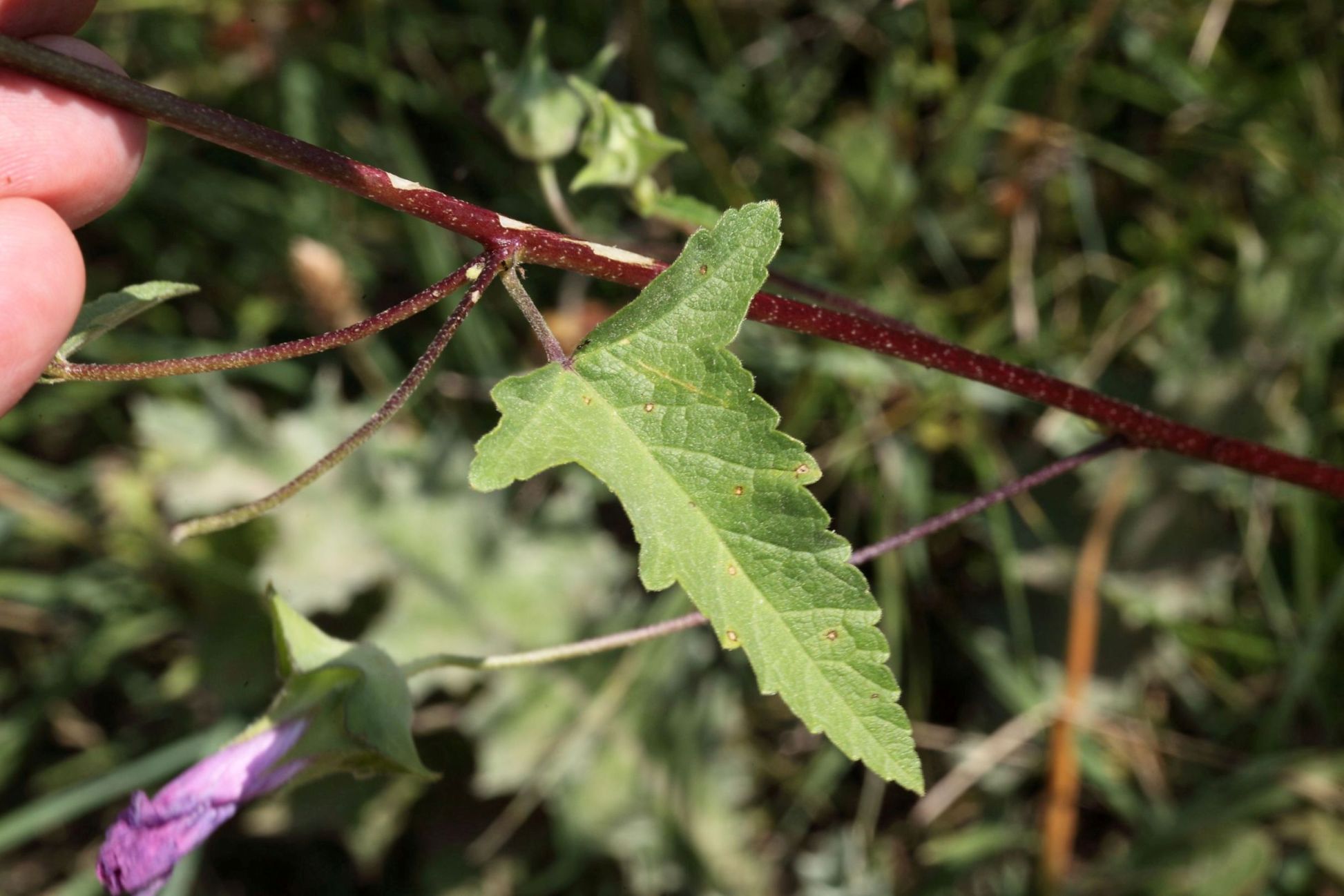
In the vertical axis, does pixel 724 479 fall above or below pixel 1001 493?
above

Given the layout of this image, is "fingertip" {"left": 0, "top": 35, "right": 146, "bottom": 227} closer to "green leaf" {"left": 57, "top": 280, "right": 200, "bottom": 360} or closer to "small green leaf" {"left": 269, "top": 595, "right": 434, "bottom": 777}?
"green leaf" {"left": 57, "top": 280, "right": 200, "bottom": 360}

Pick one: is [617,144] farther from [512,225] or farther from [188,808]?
[188,808]

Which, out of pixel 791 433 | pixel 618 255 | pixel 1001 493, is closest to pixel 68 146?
pixel 618 255

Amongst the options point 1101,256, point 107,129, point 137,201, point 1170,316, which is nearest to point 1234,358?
point 1170,316

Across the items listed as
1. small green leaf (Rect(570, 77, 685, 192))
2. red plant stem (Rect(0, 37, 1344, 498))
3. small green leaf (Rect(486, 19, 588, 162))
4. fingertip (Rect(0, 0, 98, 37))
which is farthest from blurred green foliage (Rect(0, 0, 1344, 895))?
red plant stem (Rect(0, 37, 1344, 498))

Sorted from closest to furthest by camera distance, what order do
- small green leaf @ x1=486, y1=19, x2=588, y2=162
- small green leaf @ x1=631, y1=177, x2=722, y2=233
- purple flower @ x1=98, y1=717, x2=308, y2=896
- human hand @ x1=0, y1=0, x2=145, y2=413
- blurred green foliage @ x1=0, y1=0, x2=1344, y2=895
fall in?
human hand @ x1=0, y1=0, x2=145, y2=413
purple flower @ x1=98, y1=717, x2=308, y2=896
small green leaf @ x1=631, y1=177, x2=722, y2=233
small green leaf @ x1=486, y1=19, x2=588, y2=162
blurred green foliage @ x1=0, y1=0, x2=1344, y2=895
